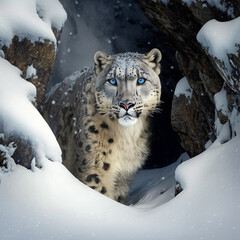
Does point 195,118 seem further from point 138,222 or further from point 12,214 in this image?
point 12,214

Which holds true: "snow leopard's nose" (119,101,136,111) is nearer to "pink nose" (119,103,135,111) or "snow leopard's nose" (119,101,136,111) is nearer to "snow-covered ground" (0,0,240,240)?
"pink nose" (119,103,135,111)

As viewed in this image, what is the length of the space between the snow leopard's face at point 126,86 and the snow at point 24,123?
1.16 metres

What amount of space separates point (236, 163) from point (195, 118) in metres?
2.41

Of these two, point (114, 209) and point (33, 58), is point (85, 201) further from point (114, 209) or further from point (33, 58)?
point (33, 58)

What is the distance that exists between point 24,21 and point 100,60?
3.82ft

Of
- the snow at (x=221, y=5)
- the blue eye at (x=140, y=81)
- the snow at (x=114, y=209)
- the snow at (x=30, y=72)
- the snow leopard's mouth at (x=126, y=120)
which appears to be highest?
the snow at (x=221, y=5)

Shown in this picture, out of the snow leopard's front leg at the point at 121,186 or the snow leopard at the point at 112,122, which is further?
the snow leopard's front leg at the point at 121,186

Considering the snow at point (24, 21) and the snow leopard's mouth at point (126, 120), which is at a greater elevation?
the snow at point (24, 21)

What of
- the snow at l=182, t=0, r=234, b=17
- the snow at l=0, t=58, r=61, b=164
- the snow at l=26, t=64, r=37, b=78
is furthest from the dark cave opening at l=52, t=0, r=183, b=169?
the snow at l=0, t=58, r=61, b=164

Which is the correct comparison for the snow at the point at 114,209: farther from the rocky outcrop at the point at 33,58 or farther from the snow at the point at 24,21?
the snow at the point at 24,21

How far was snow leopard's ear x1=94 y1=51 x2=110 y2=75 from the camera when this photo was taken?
6199 millimetres

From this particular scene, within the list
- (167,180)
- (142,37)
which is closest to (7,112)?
(167,180)

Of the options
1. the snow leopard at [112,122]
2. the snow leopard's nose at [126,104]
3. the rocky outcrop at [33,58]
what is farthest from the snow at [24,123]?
the snow leopard at [112,122]

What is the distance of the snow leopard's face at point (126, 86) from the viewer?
5738mm
